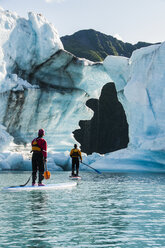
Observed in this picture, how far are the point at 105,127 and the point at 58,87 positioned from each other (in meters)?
27.1

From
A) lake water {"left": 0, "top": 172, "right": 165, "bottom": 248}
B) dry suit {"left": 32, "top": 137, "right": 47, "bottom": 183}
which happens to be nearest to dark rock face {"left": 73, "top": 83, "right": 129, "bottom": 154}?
dry suit {"left": 32, "top": 137, "right": 47, "bottom": 183}

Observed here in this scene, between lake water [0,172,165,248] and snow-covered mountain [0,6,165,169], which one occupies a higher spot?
snow-covered mountain [0,6,165,169]

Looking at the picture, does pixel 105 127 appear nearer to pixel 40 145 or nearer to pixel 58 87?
pixel 58 87

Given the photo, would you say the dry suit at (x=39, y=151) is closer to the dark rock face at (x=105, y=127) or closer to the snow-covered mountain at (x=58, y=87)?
the snow-covered mountain at (x=58, y=87)

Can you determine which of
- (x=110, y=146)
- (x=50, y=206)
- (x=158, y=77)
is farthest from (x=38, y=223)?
(x=110, y=146)

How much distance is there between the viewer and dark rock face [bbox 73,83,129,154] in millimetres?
50688

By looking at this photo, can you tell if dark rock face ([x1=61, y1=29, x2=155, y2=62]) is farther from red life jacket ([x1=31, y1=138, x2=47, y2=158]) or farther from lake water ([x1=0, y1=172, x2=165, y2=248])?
lake water ([x1=0, y1=172, x2=165, y2=248])

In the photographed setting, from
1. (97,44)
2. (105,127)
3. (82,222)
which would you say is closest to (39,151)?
(82,222)

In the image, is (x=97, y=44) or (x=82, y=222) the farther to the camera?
(x=97, y=44)

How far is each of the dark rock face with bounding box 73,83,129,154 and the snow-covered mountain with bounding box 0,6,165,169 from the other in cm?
2236

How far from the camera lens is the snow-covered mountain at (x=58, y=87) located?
21.8 m

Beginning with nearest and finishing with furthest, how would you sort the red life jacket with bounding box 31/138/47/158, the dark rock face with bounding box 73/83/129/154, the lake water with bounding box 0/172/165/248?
the lake water with bounding box 0/172/165/248 < the red life jacket with bounding box 31/138/47/158 < the dark rock face with bounding box 73/83/129/154

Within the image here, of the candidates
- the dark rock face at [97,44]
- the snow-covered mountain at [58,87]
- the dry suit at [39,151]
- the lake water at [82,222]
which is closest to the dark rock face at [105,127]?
the dark rock face at [97,44]

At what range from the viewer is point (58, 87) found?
25922mm
